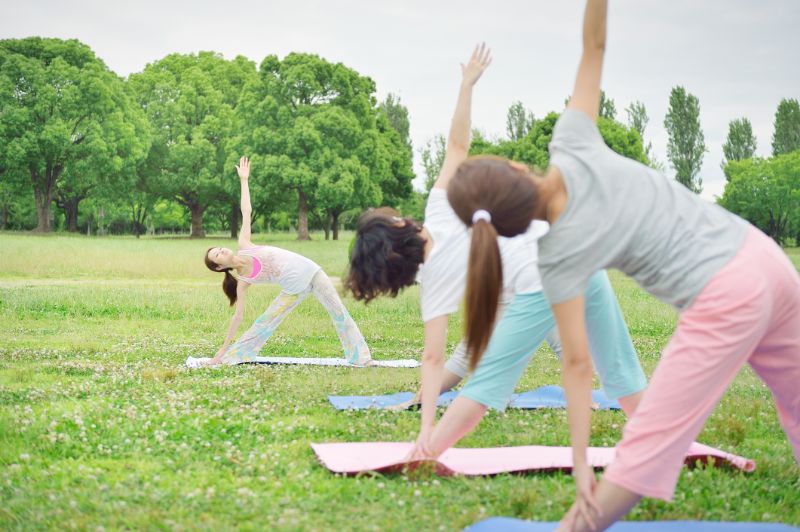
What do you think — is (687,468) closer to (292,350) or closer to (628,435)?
(628,435)

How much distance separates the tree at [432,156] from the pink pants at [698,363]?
4622 centimetres

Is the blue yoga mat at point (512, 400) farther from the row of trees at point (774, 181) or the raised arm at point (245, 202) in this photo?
the row of trees at point (774, 181)

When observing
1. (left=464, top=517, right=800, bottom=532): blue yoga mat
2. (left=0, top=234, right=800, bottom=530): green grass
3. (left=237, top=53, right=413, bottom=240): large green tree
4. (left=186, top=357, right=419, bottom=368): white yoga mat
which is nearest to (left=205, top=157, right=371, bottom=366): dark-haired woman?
(left=186, top=357, right=419, bottom=368): white yoga mat

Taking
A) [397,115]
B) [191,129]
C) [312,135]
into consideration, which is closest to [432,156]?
[312,135]

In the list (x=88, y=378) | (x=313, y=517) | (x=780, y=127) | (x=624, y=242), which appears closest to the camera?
(x=624, y=242)

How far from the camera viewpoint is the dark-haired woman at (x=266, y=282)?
9805mm

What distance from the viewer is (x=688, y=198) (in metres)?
3.51

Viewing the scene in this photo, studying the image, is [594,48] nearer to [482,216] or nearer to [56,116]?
[482,216]

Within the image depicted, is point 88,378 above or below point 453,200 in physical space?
below

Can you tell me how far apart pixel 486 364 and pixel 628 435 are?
1594mm

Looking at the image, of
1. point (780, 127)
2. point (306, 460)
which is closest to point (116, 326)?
point (306, 460)

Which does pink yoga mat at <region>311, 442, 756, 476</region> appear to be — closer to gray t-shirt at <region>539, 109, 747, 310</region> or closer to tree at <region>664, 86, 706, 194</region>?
gray t-shirt at <region>539, 109, 747, 310</region>

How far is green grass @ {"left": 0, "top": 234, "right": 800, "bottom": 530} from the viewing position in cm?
450

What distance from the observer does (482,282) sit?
347 cm
